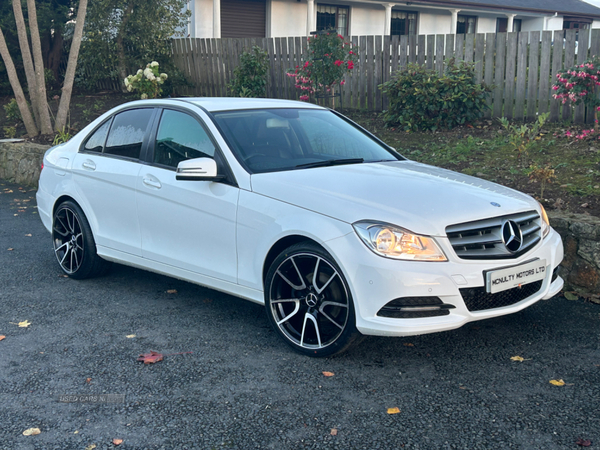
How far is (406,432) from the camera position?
3.22 m

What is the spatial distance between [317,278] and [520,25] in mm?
30544

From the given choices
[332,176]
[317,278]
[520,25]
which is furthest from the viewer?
[520,25]

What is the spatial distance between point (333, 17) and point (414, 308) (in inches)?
874

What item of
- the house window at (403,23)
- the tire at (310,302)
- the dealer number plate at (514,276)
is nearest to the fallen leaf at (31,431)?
the tire at (310,302)

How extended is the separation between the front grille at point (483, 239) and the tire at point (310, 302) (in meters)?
0.72

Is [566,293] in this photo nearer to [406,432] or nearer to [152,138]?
[406,432]

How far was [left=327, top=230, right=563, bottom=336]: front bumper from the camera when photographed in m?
3.69

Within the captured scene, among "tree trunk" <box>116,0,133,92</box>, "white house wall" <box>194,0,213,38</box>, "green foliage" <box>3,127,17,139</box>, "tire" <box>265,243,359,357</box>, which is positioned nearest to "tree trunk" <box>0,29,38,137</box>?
"green foliage" <box>3,127,17,139</box>

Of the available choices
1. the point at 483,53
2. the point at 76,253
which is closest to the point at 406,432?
the point at 76,253

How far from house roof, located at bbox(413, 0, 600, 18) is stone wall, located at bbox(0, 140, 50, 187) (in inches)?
644

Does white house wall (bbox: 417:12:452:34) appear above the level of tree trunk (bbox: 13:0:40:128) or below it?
above

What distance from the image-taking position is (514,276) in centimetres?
398

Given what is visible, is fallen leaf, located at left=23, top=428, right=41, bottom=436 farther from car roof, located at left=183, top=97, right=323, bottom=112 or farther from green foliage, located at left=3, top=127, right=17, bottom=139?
green foliage, located at left=3, top=127, right=17, bottom=139

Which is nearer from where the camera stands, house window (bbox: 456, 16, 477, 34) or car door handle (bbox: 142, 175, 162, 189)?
car door handle (bbox: 142, 175, 162, 189)
